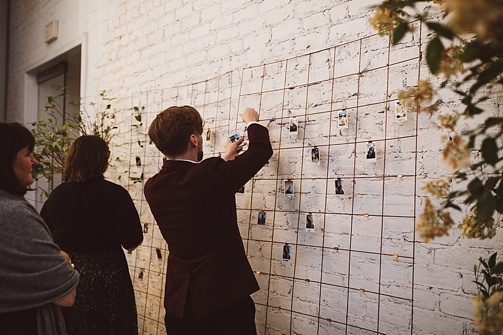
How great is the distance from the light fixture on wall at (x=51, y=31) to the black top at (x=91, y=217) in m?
2.59

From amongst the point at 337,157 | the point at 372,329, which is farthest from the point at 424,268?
the point at 337,157

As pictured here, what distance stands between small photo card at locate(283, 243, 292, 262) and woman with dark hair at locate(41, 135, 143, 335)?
67 centimetres

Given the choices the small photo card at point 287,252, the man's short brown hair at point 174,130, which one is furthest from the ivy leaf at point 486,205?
the small photo card at point 287,252

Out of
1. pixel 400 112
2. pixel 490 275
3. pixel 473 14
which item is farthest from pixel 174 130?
pixel 473 14

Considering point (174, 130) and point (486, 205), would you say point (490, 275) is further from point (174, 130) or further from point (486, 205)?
point (174, 130)

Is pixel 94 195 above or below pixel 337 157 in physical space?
below

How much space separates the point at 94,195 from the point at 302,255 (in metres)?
0.94

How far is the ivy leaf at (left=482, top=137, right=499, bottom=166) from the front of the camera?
0.75 m

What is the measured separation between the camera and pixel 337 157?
1.93m

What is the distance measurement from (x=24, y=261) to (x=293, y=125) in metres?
1.17

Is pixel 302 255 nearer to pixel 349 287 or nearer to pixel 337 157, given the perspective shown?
pixel 349 287

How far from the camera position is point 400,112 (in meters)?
1.73

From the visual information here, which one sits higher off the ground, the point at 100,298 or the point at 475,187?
the point at 475,187

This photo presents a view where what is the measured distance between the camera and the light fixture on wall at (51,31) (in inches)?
168
